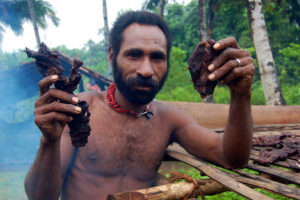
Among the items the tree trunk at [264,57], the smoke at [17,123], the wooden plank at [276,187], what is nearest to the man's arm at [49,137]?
the wooden plank at [276,187]

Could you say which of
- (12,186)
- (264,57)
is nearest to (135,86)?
(264,57)

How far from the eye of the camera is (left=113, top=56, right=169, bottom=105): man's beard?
7.03 feet

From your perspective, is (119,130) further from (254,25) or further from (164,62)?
(254,25)

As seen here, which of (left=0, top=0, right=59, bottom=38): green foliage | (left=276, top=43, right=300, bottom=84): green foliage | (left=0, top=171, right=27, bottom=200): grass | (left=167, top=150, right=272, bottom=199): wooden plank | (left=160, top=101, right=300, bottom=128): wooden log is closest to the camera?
(left=167, top=150, right=272, bottom=199): wooden plank

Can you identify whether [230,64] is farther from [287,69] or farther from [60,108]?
[287,69]

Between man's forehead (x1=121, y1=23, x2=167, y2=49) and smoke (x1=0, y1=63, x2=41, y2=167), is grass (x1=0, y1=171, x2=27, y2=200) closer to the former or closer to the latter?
smoke (x1=0, y1=63, x2=41, y2=167)

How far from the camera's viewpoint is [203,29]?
8438 mm

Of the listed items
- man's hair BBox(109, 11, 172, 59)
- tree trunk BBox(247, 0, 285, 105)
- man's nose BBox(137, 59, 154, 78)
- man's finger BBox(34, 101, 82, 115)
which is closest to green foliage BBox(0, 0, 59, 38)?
tree trunk BBox(247, 0, 285, 105)

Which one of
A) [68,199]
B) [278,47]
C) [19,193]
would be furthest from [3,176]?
[278,47]

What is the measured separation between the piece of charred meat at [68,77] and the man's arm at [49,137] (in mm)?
48

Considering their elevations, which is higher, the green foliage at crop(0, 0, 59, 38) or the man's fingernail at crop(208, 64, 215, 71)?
the green foliage at crop(0, 0, 59, 38)

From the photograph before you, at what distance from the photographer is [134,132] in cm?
242

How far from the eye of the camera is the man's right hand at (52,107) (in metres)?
1.43

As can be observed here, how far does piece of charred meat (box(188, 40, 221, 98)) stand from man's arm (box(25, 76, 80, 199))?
77 centimetres
